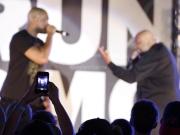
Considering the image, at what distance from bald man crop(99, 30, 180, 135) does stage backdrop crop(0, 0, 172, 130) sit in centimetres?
11

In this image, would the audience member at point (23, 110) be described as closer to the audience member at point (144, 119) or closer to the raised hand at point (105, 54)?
the audience member at point (144, 119)

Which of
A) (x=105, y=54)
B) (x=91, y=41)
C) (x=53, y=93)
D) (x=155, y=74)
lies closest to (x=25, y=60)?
(x=91, y=41)

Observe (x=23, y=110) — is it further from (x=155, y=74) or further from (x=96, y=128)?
A: (x=155, y=74)

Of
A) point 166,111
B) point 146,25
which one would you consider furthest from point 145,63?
point 166,111

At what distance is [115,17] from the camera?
4.66 meters

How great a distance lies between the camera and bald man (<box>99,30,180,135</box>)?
14.3 feet

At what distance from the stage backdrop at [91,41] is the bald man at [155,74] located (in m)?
0.11

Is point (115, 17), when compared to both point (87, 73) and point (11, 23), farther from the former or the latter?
point (11, 23)

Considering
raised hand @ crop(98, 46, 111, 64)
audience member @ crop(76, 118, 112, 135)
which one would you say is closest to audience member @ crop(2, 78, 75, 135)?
audience member @ crop(76, 118, 112, 135)

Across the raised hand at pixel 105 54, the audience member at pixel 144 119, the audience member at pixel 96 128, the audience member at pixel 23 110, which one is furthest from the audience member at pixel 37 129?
the raised hand at pixel 105 54

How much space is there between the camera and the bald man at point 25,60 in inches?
170

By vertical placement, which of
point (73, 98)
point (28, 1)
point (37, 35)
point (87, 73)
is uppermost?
point (28, 1)

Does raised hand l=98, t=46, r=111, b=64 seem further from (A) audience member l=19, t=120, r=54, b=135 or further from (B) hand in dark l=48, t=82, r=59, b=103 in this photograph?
(A) audience member l=19, t=120, r=54, b=135

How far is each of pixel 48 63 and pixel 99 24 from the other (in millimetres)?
796
